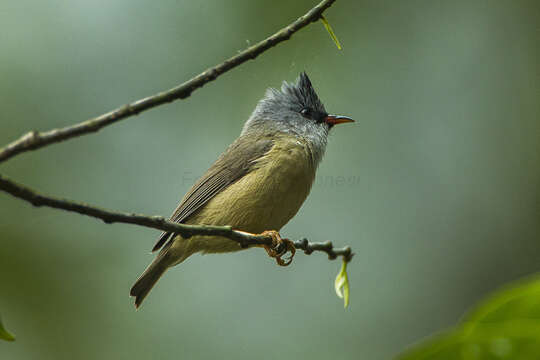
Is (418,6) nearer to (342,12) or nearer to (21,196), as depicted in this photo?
(342,12)

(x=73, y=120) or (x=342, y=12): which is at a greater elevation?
(x=342, y=12)

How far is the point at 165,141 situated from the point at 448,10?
15.2 feet

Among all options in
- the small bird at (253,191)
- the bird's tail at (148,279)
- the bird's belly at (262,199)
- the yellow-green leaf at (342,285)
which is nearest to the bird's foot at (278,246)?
the small bird at (253,191)

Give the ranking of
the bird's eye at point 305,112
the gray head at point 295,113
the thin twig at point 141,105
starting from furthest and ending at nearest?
the bird's eye at point 305,112
the gray head at point 295,113
the thin twig at point 141,105

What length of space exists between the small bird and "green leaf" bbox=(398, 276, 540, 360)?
2.51 meters

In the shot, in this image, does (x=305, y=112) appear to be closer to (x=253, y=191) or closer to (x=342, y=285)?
(x=253, y=191)

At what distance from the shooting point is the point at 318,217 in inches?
285

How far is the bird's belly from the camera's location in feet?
11.9

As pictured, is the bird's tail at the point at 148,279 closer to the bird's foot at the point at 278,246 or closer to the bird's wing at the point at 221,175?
the bird's wing at the point at 221,175

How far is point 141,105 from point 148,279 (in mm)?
2568

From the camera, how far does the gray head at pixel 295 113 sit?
14.7ft

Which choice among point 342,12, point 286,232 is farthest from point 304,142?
point 342,12

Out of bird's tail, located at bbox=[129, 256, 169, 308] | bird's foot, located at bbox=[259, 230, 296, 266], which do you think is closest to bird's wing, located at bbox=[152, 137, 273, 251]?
bird's tail, located at bbox=[129, 256, 169, 308]

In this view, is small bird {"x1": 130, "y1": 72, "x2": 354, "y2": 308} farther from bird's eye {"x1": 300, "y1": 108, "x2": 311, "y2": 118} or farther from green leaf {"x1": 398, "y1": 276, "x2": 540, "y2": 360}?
green leaf {"x1": 398, "y1": 276, "x2": 540, "y2": 360}
